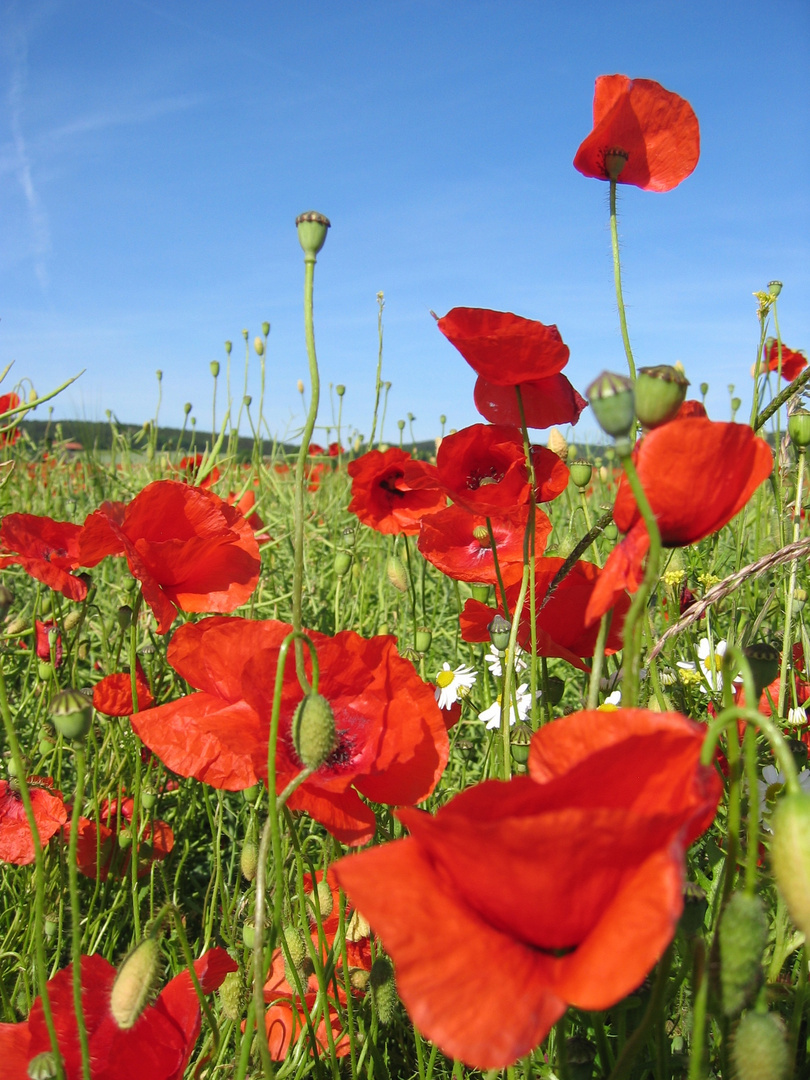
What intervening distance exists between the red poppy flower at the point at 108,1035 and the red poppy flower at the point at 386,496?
1167mm

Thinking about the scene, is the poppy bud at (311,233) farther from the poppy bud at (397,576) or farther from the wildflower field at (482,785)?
the poppy bud at (397,576)

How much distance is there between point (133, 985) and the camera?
2.32 ft

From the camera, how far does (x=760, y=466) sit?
0.63 metres

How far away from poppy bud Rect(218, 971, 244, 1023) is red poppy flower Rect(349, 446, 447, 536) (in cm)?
105

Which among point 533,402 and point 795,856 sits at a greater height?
point 533,402

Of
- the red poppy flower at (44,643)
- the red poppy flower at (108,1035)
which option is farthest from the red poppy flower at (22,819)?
the red poppy flower at (44,643)

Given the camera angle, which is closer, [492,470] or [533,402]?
[533,402]

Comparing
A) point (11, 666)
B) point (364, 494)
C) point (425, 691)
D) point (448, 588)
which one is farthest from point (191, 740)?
point (448, 588)

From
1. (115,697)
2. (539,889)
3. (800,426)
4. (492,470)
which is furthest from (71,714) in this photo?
(800,426)

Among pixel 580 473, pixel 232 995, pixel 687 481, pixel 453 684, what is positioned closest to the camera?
pixel 687 481

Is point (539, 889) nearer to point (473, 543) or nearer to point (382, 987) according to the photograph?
point (382, 987)

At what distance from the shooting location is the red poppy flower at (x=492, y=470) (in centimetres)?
116

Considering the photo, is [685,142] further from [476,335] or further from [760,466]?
[760,466]

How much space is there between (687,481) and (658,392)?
0.23ft
